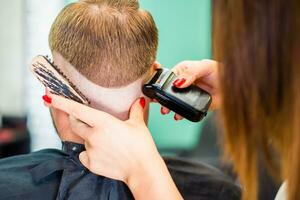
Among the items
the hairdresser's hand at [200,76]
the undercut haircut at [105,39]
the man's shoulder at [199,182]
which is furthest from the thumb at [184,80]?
the man's shoulder at [199,182]

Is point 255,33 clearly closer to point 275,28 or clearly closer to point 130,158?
point 275,28

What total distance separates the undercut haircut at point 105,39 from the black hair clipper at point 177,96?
0.25ft

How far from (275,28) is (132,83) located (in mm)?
558

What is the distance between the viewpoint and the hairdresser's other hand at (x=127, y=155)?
1.05 m

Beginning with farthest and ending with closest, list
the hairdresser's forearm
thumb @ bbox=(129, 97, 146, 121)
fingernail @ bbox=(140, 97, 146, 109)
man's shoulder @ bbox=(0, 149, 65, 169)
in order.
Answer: man's shoulder @ bbox=(0, 149, 65, 169), fingernail @ bbox=(140, 97, 146, 109), thumb @ bbox=(129, 97, 146, 121), the hairdresser's forearm

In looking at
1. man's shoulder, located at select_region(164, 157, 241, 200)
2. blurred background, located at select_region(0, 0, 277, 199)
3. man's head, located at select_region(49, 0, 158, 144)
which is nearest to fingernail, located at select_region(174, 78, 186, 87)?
man's head, located at select_region(49, 0, 158, 144)

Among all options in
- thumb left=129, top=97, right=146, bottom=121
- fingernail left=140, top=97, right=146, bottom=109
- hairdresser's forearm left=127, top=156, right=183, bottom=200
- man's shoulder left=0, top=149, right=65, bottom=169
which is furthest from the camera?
man's shoulder left=0, top=149, right=65, bottom=169

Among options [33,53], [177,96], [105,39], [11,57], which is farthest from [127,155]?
[11,57]

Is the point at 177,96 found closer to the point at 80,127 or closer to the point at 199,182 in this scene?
the point at 80,127

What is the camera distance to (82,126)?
115cm

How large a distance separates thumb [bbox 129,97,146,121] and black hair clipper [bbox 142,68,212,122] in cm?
4

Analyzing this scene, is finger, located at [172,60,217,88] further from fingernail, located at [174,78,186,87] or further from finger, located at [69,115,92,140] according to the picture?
finger, located at [69,115,92,140]

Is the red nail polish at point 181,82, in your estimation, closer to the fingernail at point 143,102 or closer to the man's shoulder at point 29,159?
the fingernail at point 143,102

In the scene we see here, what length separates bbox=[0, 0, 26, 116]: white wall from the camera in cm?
270
